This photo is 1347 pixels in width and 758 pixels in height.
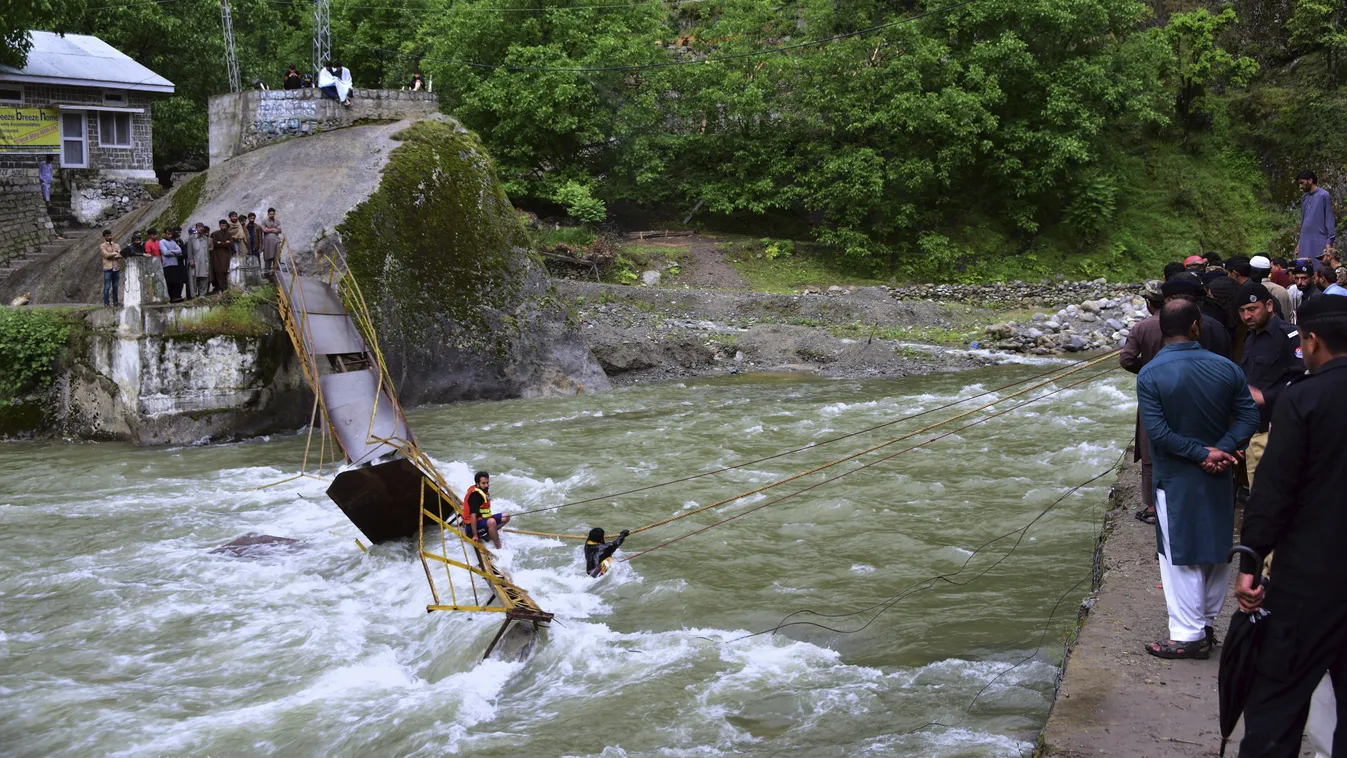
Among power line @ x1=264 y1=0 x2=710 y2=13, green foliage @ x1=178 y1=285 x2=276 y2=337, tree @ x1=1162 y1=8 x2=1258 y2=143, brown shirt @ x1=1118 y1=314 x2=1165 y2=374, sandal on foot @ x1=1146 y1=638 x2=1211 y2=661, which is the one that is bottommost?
sandal on foot @ x1=1146 y1=638 x2=1211 y2=661

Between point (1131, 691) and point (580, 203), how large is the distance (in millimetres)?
25150

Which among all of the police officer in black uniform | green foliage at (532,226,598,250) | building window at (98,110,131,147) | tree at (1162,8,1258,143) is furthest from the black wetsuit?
tree at (1162,8,1258,143)

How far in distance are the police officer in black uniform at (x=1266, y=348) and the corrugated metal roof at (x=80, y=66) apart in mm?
26366

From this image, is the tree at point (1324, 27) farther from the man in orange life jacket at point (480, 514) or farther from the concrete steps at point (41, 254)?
the concrete steps at point (41, 254)

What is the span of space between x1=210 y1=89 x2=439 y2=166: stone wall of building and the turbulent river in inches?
314

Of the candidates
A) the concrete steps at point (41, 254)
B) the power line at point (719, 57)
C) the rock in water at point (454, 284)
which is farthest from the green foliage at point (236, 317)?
the power line at point (719, 57)

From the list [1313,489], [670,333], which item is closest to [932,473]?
[1313,489]

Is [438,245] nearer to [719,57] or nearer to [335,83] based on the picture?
[335,83]

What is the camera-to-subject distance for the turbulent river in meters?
6.36

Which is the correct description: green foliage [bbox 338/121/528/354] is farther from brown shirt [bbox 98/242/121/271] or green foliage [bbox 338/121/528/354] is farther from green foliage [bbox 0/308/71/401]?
green foliage [bbox 0/308/71/401]

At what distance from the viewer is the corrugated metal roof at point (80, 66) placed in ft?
80.0

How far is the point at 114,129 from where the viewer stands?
87.5ft

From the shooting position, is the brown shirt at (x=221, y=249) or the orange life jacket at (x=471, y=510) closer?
the orange life jacket at (x=471, y=510)

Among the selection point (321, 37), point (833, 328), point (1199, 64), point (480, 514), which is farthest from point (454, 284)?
→ point (1199, 64)
